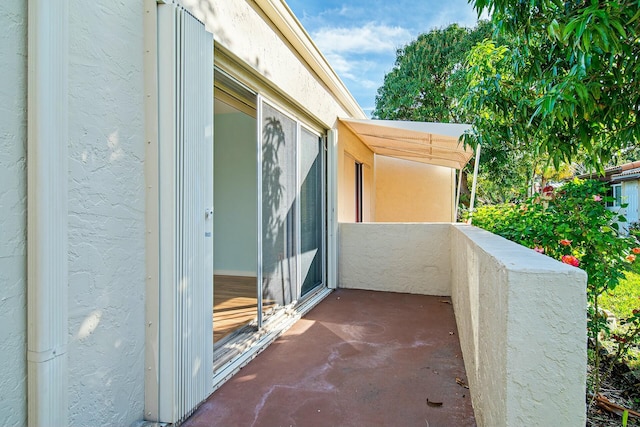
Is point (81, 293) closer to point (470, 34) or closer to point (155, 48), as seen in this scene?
point (155, 48)

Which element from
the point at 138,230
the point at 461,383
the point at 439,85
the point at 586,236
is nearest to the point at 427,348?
the point at 461,383

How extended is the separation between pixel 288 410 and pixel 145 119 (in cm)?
250

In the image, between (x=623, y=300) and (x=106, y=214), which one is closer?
(x=106, y=214)

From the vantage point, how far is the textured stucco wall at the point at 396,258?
6902 millimetres

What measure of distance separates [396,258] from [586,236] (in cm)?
349

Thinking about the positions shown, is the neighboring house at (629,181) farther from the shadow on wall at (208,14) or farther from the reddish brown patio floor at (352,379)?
the shadow on wall at (208,14)

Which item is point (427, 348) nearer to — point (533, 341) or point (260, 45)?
point (533, 341)

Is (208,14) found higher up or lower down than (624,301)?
higher up

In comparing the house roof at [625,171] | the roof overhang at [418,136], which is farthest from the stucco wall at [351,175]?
the house roof at [625,171]

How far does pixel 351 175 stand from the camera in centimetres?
960

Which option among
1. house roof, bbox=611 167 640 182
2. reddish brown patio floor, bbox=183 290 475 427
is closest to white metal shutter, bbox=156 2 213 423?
reddish brown patio floor, bbox=183 290 475 427

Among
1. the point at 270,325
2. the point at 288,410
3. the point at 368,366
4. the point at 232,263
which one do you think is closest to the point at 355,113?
the point at 232,263

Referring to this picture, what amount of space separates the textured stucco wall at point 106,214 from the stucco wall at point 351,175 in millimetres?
5200

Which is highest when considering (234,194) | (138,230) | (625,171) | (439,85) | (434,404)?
(439,85)
